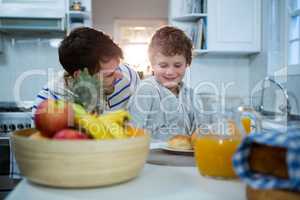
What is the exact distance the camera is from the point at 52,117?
2.15 feet

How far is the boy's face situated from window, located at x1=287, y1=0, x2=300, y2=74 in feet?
3.87

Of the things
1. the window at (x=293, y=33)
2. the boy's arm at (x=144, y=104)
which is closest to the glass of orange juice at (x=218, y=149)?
the boy's arm at (x=144, y=104)

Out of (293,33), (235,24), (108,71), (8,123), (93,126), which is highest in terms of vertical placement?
(235,24)

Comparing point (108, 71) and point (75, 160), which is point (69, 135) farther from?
point (108, 71)

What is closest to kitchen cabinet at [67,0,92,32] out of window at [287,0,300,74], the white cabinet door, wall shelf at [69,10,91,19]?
wall shelf at [69,10,91,19]

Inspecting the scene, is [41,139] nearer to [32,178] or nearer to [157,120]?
[32,178]

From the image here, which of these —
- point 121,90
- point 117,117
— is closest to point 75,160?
point 117,117

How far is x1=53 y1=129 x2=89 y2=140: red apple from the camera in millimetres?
641

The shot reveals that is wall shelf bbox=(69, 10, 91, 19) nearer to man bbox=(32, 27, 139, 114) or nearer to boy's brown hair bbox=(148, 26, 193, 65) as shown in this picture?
boy's brown hair bbox=(148, 26, 193, 65)

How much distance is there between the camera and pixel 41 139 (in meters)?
0.63

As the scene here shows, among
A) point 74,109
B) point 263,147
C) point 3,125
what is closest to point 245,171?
point 263,147

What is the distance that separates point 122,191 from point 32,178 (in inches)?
6.3

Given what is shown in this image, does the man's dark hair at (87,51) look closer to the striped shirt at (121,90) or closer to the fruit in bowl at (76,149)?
the striped shirt at (121,90)

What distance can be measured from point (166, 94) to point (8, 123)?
150 cm
